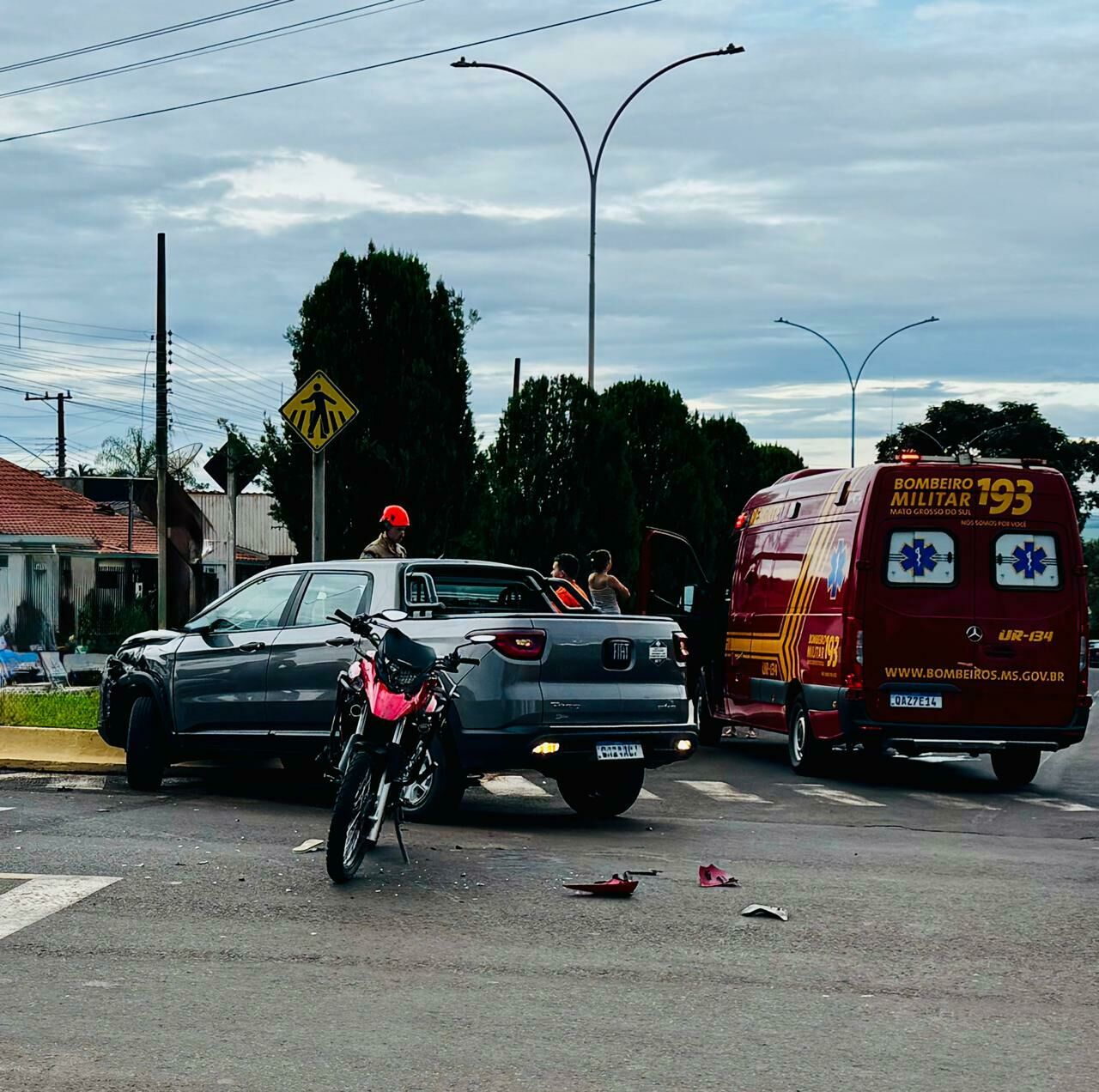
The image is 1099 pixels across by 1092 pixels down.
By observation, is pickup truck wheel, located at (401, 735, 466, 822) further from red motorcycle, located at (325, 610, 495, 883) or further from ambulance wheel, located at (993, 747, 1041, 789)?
ambulance wheel, located at (993, 747, 1041, 789)

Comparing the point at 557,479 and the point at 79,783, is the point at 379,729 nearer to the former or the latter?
the point at 79,783

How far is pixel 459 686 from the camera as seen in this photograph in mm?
10961

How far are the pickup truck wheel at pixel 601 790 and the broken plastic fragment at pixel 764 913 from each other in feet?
11.9

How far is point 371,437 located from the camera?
2494 centimetres

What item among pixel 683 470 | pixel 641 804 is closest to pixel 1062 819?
pixel 641 804

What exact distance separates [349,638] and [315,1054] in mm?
5675

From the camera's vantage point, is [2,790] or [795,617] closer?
[2,790]

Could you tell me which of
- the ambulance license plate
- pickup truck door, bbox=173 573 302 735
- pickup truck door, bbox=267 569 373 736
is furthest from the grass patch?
the ambulance license plate

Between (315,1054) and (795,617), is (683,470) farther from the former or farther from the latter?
(315,1054)

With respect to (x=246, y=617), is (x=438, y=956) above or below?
below

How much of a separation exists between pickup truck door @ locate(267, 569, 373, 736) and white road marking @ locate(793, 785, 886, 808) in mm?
4180

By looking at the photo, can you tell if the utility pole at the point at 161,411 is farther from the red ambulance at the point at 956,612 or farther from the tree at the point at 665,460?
the red ambulance at the point at 956,612

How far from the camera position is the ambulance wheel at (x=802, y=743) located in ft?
52.1

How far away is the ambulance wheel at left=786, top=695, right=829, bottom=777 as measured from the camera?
15.9 metres
